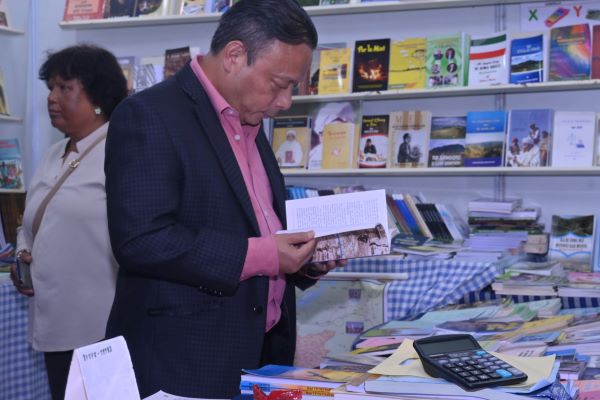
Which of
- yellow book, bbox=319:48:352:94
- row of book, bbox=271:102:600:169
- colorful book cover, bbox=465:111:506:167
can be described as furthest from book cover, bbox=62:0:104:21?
colorful book cover, bbox=465:111:506:167

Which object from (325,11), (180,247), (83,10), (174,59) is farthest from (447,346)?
(83,10)

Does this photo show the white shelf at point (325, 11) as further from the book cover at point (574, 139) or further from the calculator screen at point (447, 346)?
the calculator screen at point (447, 346)

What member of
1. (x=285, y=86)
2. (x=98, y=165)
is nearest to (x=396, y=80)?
(x=98, y=165)

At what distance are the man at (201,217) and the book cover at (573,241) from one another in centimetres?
202

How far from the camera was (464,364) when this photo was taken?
1.28m

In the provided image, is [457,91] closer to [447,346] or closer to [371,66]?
[371,66]

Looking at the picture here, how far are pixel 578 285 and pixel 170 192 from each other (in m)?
1.76

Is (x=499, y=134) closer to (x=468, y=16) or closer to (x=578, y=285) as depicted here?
(x=468, y=16)

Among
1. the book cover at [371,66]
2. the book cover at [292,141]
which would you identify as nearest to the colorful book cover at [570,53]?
the book cover at [371,66]

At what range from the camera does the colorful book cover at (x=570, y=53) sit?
352 cm

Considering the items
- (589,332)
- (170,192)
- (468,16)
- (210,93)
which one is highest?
(468,16)

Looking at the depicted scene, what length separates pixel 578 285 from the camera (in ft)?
9.20

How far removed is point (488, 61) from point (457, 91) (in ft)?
0.67

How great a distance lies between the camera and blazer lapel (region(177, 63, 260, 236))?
174 cm
